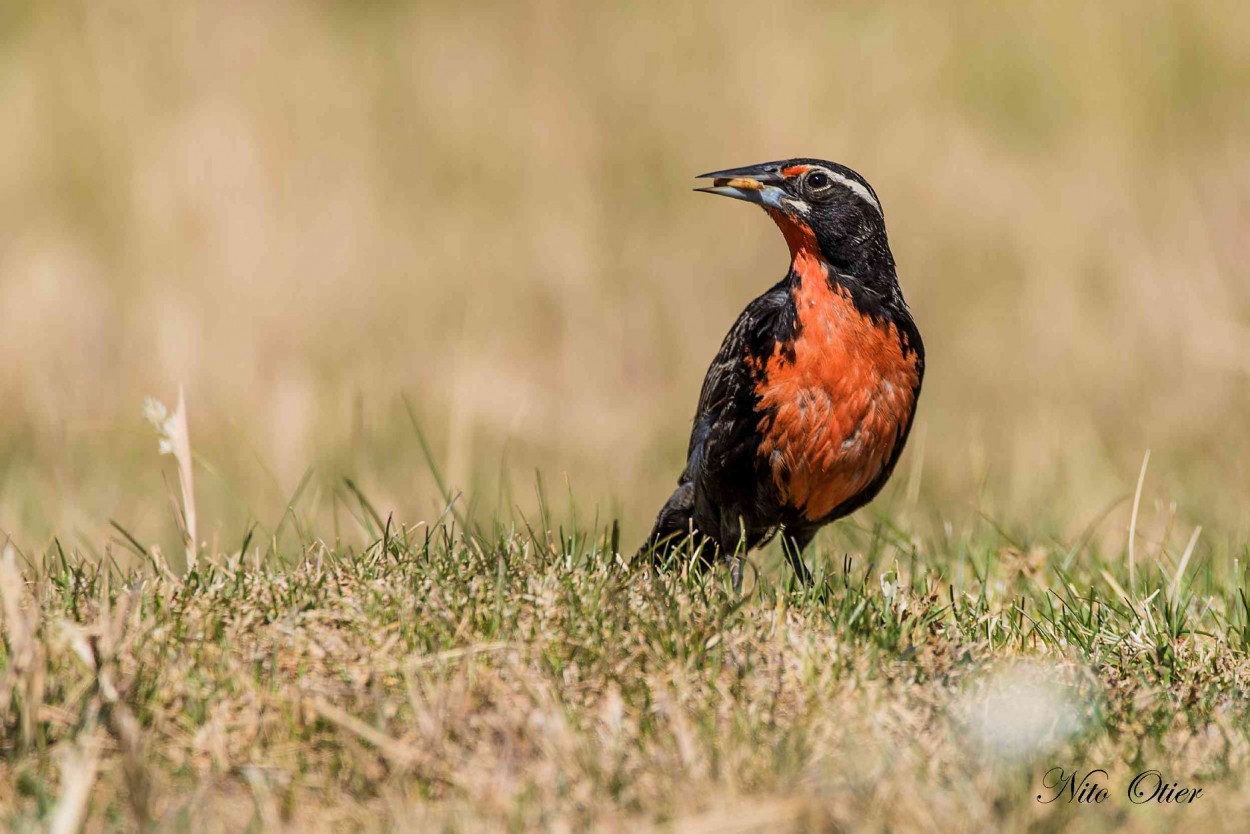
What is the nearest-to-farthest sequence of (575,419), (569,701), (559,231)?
(569,701), (575,419), (559,231)

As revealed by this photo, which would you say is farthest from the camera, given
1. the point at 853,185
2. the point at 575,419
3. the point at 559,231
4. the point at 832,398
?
the point at 559,231

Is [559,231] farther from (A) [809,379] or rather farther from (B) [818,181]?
Result: (A) [809,379]

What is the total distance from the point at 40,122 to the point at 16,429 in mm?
2858

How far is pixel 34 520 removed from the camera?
749 cm

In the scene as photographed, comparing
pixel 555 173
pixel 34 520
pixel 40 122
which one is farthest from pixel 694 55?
pixel 34 520

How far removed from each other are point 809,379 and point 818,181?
0.81m

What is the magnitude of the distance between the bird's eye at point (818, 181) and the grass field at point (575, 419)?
1.25 meters

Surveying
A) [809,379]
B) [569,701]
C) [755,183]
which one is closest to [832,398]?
[809,379]

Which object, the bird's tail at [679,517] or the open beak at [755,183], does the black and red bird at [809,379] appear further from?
the bird's tail at [679,517]

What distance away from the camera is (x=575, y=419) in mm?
10141

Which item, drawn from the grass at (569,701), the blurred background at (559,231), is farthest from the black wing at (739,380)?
the blurred background at (559,231)

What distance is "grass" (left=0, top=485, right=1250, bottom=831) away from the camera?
3338mm

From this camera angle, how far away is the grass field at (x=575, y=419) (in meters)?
3.56

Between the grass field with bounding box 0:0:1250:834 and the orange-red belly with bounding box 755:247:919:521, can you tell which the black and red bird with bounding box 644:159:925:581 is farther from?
the grass field with bounding box 0:0:1250:834
